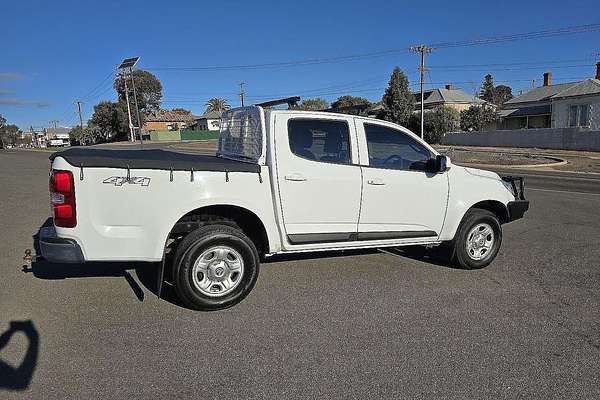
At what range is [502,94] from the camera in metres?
91.6

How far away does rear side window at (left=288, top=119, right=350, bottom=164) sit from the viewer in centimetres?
455

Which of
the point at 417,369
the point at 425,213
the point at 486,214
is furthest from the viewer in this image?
the point at 486,214

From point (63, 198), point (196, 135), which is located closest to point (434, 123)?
point (63, 198)

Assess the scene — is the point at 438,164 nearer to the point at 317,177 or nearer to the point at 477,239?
the point at 477,239

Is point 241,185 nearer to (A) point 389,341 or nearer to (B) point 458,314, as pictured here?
(A) point 389,341

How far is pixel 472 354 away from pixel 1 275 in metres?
5.31

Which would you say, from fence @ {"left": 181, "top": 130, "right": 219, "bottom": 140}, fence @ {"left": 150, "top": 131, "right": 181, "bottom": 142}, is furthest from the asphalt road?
fence @ {"left": 150, "top": 131, "right": 181, "bottom": 142}

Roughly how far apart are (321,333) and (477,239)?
8.98 ft

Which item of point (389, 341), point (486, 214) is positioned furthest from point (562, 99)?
point (389, 341)

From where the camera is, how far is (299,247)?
182 inches

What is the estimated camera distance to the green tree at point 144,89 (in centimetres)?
8994

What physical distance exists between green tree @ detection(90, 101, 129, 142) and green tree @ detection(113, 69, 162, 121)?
18.4ft

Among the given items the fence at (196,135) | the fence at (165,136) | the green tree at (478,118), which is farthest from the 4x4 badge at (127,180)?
the fence at (165,136)

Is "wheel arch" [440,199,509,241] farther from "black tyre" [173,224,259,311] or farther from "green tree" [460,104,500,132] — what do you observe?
"green tree" [460,104,500,132]
